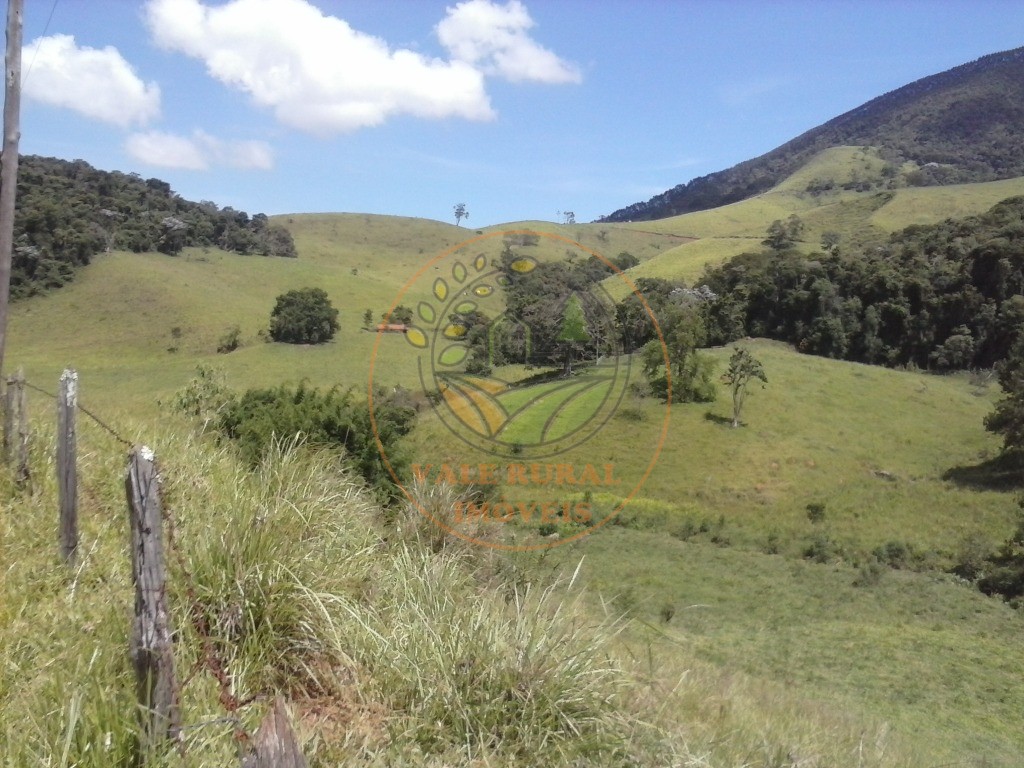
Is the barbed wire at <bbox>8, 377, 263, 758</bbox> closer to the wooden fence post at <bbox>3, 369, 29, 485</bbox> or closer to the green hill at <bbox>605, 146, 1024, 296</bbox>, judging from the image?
the wooden fence post at <bbox>3, 369, 29, 485</bbox>

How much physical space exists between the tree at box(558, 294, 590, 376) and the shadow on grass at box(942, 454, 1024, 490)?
1475 inches

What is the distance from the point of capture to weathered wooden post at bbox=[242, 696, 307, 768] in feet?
Result: 6.56

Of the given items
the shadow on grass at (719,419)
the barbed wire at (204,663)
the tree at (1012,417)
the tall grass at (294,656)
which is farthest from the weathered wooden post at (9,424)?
the tree at (1012,417)

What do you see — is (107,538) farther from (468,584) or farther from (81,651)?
(468,584)

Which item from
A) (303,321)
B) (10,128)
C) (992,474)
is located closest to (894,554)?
(992,474)

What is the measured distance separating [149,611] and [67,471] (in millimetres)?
2016

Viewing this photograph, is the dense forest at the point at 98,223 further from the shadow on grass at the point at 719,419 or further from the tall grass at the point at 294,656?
the tall grass at the point at 294,656

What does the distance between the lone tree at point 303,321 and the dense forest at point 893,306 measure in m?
34.3

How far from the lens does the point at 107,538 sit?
451cm

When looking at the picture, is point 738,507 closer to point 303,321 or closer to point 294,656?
point 294,656

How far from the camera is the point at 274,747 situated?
2.02m

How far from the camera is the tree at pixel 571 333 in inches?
282

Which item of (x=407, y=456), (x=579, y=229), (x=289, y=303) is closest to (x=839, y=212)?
(x=579, y=229)

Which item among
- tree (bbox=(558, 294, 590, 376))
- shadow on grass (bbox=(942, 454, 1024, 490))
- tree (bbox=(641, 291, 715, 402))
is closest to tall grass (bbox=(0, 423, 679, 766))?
tree (bbox=(558, 294, 590, 376))
